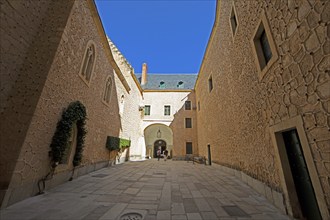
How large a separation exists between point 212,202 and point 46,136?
16.5 feet

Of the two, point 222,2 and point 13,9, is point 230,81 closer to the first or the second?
point 222,2

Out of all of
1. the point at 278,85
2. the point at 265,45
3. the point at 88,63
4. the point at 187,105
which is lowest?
the point at 278,85

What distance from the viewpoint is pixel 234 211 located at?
9.08ft

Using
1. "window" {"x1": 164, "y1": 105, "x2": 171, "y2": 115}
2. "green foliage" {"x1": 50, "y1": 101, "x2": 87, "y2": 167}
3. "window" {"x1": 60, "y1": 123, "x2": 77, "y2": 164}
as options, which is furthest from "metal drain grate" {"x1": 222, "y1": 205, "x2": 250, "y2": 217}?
"window" {"x1": 164, "y1": 105, "x2": 171, "y2": 115}

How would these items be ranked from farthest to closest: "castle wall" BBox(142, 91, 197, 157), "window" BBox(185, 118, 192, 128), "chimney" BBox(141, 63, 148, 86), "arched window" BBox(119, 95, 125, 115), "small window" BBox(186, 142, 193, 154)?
1. "chimney" BBox(141, 63, 148, 86)
2. "window" BBox(185, 118, 192, 128)
3. "castle wall" BBox(142, 91, 197, 157)
4. "small window" BBox(186, 142, 193, 154)
5. "arched window" BBox(119, 95, 125, 115)

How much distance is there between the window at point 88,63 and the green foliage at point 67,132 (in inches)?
66.3

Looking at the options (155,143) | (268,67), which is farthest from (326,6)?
(155,143)

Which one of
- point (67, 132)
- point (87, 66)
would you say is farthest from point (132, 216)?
point (87, 66)

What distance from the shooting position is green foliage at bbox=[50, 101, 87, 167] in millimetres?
4164

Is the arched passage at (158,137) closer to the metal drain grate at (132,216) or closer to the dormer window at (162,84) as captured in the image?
the dormer window at (162,84)

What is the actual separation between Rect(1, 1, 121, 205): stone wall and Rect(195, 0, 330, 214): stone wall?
6045mm

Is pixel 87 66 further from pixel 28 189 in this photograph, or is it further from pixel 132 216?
pixel 132 216

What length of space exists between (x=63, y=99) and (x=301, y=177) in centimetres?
697

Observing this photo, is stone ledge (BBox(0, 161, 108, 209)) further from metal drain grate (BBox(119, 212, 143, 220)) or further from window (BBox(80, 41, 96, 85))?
window (BBox(80, 41, 96, 85))
